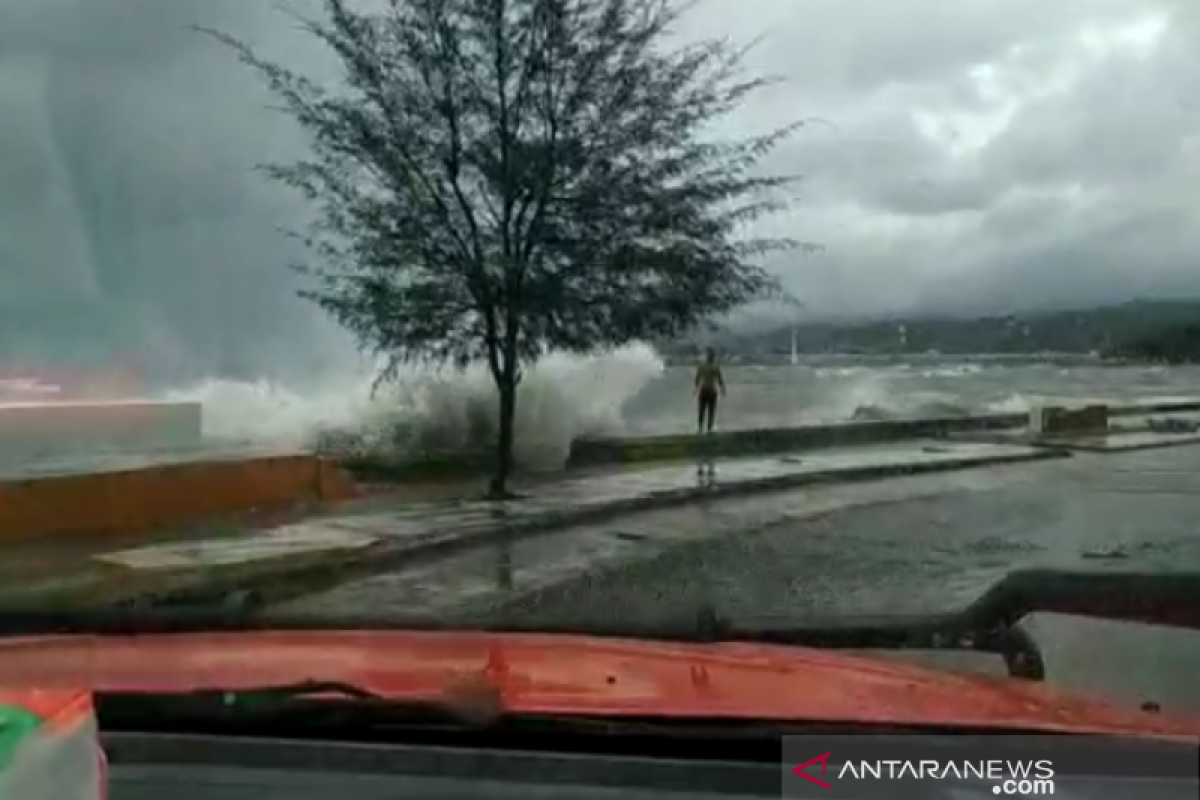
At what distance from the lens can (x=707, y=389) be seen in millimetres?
3770

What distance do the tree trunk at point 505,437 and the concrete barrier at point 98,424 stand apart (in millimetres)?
696

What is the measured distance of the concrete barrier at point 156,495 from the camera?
3793mm

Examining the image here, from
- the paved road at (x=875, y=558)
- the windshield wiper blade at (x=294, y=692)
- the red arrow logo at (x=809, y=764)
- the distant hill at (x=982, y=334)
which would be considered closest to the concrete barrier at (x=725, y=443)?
the paved road at (x=875, y=558)

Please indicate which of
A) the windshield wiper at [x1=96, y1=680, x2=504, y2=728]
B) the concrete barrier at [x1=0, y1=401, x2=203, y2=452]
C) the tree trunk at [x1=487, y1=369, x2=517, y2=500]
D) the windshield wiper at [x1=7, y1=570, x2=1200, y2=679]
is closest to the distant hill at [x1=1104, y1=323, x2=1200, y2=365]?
the windshield wiper at [x1=7, y1=570, x2=1200, y2=679]

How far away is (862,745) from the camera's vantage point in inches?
115

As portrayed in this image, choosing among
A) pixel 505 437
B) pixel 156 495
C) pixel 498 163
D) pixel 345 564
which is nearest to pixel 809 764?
pixel 505 437

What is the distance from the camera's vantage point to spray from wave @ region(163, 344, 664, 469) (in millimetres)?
3562

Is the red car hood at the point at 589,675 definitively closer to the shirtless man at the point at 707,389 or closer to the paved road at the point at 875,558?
the paved road at the point at 875,558


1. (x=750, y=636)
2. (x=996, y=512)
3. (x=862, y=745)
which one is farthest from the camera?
(x=996, y=512)

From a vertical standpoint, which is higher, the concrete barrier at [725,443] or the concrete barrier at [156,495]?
the concrete barrier at [725,443]

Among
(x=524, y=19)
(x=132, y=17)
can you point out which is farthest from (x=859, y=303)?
(x=132, y=17)

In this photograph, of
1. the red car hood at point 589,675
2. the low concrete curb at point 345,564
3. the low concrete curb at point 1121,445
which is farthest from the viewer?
the low concrete curb at point 1121,445

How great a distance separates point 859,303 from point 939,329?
0.22m

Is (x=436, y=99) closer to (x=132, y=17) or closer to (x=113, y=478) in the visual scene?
(x=132, y=17)
